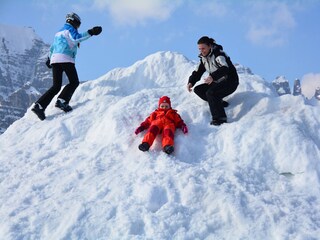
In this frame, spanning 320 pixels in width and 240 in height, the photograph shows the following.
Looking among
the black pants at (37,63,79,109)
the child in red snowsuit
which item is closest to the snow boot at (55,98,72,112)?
the black pants at (37,63,79,109)

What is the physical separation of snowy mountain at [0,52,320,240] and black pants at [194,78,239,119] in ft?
0.81

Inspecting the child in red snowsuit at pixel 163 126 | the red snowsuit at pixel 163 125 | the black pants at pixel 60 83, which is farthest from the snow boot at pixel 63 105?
the red snowsuit at pixel 163 125

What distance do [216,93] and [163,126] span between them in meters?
1.48

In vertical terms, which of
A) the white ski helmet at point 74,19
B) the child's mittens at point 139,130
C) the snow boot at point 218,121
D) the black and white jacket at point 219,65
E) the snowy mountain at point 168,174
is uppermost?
the white ski helmet at point 74,19

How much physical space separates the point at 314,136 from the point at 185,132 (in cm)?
217

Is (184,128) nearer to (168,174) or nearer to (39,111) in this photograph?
(168,174)

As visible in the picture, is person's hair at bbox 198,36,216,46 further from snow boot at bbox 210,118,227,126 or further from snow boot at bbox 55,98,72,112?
snow boot at bbox 55,98,72,112

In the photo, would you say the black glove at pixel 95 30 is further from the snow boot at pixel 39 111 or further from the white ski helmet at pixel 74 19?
the snow boot at pixel 39 111

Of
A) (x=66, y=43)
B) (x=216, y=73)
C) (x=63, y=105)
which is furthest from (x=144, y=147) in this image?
(x=66, y=43)

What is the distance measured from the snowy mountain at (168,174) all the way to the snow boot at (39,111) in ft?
0.52

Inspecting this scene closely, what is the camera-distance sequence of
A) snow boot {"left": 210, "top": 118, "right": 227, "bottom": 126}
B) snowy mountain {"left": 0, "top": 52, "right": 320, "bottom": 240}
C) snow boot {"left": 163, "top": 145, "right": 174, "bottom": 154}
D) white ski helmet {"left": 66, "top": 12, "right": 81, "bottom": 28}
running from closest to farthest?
snowy mountain {"left": 0, "top": 52, "right": 320, "bottom": 240}, snow boot {"left": 163, "top": 145, "right": 174, "bottom": 154}, snow boot {"left": 210, "top": 118, "right": 227, "bottom": 126}, white ski helmet {"left": 66, "top": 12, "right": 81, "bottom": 28}

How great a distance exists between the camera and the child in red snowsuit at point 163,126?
6.32 m

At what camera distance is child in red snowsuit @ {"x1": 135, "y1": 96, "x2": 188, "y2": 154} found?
632 cm

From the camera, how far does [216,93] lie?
25.3 ft
